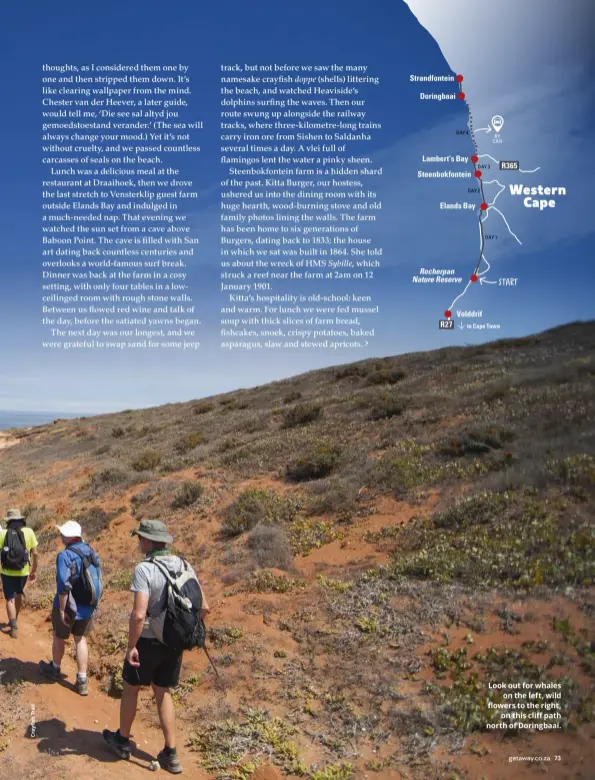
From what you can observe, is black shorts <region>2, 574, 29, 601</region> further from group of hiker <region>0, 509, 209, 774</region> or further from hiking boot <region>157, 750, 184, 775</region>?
hiking boot <region>157, 750, 184, 775</region>

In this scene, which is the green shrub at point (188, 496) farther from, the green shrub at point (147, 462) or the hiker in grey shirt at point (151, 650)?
the hiker in grey shirt at point (151, 650)

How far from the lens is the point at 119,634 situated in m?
7.77

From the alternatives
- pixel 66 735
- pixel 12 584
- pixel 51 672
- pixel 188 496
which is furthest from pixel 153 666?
pixel 188 496

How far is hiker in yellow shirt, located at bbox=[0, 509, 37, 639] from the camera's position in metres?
7.86

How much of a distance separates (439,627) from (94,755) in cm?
393

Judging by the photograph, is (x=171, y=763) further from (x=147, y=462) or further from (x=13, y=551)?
(x=147, y=462)

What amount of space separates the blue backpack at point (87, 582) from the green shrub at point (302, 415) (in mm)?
11251

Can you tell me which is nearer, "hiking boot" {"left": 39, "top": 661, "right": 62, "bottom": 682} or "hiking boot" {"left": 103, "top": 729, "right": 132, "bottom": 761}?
"hiking boot" {"left": 103, "top": 729, "right": 132, "bottom": 761}

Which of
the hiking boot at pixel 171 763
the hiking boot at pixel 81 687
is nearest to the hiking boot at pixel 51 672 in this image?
the hiking boot at pixel 81 687

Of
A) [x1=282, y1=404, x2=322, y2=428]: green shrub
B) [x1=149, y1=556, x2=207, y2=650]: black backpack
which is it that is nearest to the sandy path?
[x1=149, y1=556, x2=207, y2=650]: black backpack

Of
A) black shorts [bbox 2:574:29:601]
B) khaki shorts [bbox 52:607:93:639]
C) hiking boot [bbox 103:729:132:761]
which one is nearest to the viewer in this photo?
hiking boot [bbox 103:729:132:761]

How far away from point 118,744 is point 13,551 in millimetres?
3882

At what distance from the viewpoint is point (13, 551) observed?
7828 millimetres

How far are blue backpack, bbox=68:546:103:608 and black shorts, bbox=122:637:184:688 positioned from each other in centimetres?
169
